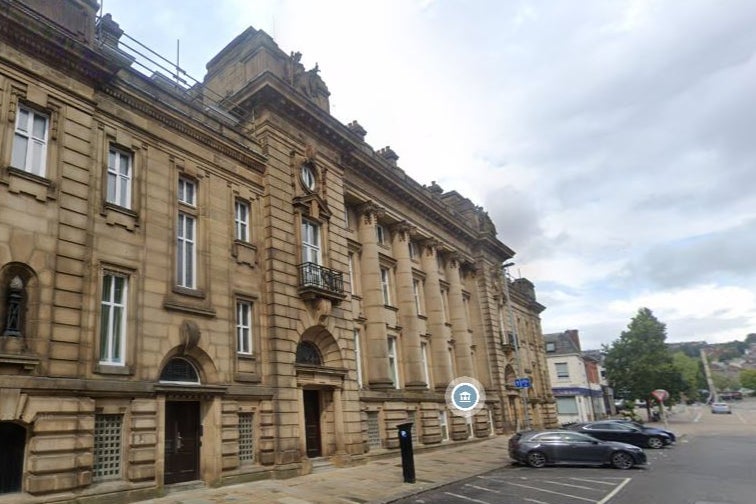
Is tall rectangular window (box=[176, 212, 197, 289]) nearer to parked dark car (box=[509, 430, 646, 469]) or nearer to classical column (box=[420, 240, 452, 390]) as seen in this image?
parked dark car (box=[509, 430, 646, 469])

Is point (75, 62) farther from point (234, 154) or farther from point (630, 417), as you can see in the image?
point (630, 417)

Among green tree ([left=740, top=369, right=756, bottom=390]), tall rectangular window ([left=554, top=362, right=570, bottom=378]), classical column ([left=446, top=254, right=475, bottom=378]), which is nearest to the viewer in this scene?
classical column ([left=446, top=254, right=475, bottom=378])

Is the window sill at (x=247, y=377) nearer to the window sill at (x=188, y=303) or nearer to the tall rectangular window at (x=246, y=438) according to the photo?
the tall rectangular window at (x=246, y=438)

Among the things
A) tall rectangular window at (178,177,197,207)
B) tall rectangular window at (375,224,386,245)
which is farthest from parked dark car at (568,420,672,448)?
tall rectangular window at (178,177,197,207)

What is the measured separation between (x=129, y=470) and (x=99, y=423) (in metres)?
1.36

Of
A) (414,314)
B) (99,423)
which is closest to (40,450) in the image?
(99,423)

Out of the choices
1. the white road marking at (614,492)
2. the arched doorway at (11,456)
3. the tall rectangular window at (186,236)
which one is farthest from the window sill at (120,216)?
the white road marking at (614,492)

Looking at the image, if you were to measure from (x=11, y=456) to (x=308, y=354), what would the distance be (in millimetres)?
10379

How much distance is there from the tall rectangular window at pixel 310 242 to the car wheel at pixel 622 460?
527 inches

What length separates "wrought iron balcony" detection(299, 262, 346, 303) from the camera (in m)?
18.9

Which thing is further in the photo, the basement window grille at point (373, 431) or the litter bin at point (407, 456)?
the basement window grille at point (373, 431)

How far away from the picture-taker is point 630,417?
49969 mm

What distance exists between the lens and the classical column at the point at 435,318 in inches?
1136

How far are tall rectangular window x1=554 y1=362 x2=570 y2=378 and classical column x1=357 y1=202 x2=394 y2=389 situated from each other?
44.1 m
